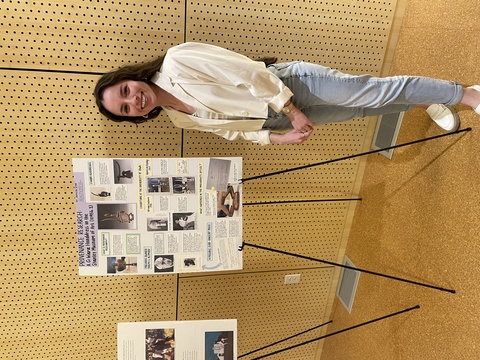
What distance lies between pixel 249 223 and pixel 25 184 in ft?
4.50

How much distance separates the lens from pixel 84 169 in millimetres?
1875

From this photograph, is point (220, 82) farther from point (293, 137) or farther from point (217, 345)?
point (217, 345)

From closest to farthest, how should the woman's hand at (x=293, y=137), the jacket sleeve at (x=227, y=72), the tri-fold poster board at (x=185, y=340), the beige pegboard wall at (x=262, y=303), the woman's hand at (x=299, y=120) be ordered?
the jacket sleeve at (x=227, y=72) → the woman's hand at (x=299, y=120) → the woman's hand at (x=293, y=137) → the tri-fold poster board at (x=185, y=340) → the beige pegboard wall at (x=262, y=303)

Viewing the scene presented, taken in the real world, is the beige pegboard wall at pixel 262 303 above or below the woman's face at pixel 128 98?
below

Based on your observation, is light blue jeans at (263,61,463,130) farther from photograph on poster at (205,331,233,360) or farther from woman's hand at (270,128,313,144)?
photograph on poster at (205,331,233,360)

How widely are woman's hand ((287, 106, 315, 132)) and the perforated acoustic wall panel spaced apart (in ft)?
2.19

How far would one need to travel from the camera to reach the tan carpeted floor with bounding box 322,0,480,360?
1923 mm

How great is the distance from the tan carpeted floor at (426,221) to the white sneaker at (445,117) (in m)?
0.04

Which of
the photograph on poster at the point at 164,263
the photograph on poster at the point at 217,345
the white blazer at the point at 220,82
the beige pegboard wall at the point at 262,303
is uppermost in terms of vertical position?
the white blazer at the point at 220,82

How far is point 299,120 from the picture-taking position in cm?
179

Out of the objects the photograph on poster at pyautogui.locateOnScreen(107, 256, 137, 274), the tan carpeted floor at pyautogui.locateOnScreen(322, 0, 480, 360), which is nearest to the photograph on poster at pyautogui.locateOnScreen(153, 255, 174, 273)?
the photograph on poster at pyautogui.locateOnScreen(107, 256, 137, 274)

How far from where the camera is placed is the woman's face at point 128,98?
1676 millimetres

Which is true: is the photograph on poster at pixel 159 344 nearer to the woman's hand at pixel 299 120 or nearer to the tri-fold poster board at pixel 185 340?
the tri-fold poster board at pixel 185 340

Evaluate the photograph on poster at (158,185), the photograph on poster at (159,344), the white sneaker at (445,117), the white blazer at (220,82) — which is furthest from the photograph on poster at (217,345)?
the white sneaker at (445,117)
